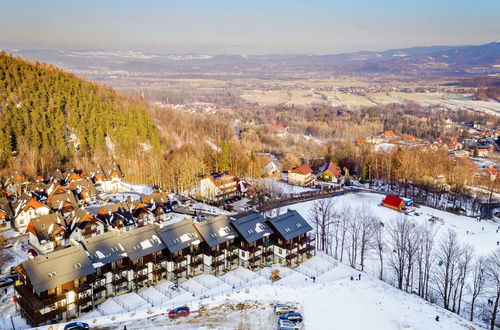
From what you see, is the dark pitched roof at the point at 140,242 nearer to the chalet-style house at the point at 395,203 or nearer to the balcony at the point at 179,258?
the balcony at the point at 179,258

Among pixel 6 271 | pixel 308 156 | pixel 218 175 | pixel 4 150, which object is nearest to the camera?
pixel 6 271

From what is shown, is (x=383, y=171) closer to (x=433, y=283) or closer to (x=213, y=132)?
(x=433, y=283)

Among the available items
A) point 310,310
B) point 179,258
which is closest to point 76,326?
point 179,258

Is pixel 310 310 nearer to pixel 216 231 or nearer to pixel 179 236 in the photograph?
pixel 216 231

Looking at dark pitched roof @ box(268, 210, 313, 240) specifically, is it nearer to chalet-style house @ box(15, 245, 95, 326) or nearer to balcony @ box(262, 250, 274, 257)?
balcony @ box(262, 250, 274, 257)

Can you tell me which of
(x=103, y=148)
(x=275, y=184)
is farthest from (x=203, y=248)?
(x=103, y=148)

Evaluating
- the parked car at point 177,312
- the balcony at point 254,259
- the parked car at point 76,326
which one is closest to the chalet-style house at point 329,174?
the balcony at point 254,259

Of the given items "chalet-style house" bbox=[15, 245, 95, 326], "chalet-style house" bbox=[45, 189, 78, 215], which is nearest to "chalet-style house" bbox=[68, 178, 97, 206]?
"chalet-style house" bbox=[45, 189, 78, 215]
